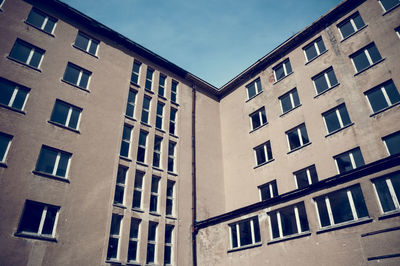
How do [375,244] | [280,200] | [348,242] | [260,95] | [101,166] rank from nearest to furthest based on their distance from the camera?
1. [375,244]
2. [348,242]
3. [280,200]
4. [101,166]
5. [260,95]

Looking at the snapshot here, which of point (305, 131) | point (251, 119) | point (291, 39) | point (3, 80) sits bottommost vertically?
point (305, 131)

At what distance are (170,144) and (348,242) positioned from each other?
14.4 m

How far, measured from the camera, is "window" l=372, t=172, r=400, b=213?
12.1m

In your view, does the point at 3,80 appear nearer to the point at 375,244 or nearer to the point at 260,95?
the point at 260,95

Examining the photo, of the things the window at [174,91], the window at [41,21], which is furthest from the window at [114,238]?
the window at [41,21]

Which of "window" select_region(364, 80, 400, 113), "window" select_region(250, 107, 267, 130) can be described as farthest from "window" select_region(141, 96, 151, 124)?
"window" select_region(364, 80, 400, 113)

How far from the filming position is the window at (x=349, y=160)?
55.8 ft

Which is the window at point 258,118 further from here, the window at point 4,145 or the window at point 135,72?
the window at point 4,145

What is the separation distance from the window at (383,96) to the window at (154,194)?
1483 centimetres

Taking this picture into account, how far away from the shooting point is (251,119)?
82.8 ft

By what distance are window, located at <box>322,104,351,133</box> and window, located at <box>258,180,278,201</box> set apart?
534 centimetres

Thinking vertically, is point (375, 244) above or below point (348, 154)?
below

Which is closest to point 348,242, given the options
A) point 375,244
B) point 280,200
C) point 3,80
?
point 375,244

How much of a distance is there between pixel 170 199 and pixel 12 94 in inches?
474
